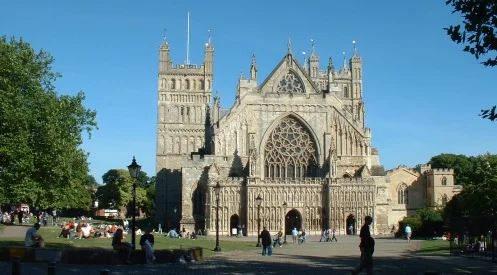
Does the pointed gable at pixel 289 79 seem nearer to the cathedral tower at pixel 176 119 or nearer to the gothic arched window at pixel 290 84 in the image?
the gothic arched window at pixel 290 84

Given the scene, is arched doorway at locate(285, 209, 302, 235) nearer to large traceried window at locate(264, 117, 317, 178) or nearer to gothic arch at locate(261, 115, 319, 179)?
gothic arch at locate(261, 115, 319, 179)

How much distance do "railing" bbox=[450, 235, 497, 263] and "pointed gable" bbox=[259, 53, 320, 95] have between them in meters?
40.0

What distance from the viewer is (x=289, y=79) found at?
2938 inches

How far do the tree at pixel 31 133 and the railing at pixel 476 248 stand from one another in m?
22.7

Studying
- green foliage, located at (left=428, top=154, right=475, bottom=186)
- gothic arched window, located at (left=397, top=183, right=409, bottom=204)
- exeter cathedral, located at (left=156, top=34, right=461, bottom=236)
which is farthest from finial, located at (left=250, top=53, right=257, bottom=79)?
green foliage, located at (left=428, top=154, right=475, bottom=186)

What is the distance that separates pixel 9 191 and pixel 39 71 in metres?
7.96

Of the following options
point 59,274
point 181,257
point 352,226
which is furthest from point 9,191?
point 352,226

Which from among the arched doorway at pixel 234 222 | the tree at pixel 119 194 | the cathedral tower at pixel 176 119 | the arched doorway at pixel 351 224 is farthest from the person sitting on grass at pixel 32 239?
the tree at pixel 119 194

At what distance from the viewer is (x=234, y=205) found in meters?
69.4

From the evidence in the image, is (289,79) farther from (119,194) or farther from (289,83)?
(119,194)

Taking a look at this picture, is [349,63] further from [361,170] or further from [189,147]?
[361,170]

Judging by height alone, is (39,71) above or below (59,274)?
above

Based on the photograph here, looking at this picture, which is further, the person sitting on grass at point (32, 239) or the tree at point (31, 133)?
the tree at point (31, 133)

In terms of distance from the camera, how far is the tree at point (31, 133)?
115 feet
